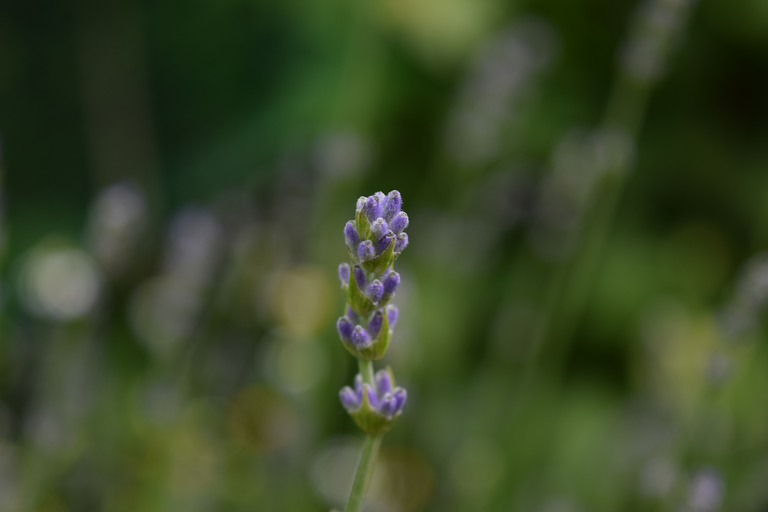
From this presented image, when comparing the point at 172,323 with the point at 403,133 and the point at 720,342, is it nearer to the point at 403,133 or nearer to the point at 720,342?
the point at 720,342

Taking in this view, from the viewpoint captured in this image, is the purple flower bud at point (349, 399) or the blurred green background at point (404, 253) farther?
the blurred green background at point (404, 253)

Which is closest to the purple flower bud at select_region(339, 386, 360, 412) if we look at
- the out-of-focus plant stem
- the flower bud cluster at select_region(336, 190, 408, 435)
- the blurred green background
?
the flower bud cluster at select_region(336, 190, 408, 435)

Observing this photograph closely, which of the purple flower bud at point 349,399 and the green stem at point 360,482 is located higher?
the purple flower bud at point 349,399

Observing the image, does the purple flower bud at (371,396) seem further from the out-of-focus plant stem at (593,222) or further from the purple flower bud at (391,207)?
the out-of-focus plant stem at (593,222)

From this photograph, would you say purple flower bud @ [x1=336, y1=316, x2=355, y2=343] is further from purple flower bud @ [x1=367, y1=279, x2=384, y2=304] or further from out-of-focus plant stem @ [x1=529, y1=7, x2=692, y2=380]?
out-of-focus plant stem @ [x1=529, y1=7, x2=692, y2=380]

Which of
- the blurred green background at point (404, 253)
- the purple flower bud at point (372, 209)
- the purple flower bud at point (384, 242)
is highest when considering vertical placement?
the purple flower bud at point (372, 209)

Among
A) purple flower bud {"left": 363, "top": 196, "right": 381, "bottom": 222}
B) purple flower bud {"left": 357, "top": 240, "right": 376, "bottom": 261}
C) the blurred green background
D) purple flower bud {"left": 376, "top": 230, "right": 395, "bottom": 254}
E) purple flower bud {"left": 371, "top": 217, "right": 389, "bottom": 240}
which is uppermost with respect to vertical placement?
purple flower bud {"left": 363, "top": 196, "right": 381, "bottom": 222}

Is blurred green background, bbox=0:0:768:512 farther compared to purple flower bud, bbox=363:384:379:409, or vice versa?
blurred green background, bbox=0:0:768:512

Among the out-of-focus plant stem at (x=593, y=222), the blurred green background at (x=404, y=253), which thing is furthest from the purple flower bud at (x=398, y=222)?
the out-of-focus plant stem at (x=593, y=222)
